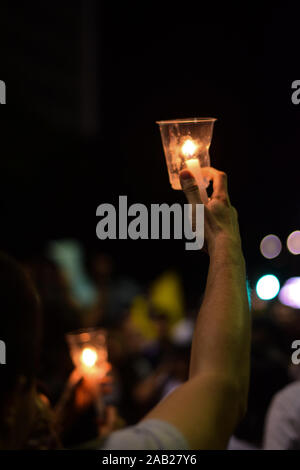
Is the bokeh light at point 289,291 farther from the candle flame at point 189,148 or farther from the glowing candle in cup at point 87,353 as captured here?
the candle flame at point 189,148

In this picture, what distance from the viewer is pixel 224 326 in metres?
1.10

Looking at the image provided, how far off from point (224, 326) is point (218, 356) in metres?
0.07

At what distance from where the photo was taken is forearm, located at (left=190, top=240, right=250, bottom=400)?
41.9 inches

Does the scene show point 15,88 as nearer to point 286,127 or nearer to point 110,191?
point 110,191

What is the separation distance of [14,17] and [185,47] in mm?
4103

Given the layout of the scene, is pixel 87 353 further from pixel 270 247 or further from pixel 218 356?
pixel 270 247

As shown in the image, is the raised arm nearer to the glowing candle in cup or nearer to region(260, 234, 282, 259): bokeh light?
the glowing candle in cup

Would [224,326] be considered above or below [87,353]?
above

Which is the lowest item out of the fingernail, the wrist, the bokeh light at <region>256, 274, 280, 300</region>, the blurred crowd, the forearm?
the blurred crowd

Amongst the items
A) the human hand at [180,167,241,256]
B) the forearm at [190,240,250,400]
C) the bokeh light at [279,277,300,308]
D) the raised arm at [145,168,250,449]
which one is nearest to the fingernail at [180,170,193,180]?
the human hand at [180,167,241,256]

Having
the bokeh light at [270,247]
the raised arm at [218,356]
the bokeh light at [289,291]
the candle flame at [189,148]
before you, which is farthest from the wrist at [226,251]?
the bokeh light at [270,247]

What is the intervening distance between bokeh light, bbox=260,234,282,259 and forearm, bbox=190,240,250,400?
7348 millimetres

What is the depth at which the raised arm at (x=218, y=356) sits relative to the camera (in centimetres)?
98

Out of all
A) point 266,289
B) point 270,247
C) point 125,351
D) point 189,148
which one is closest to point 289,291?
point 270,247
